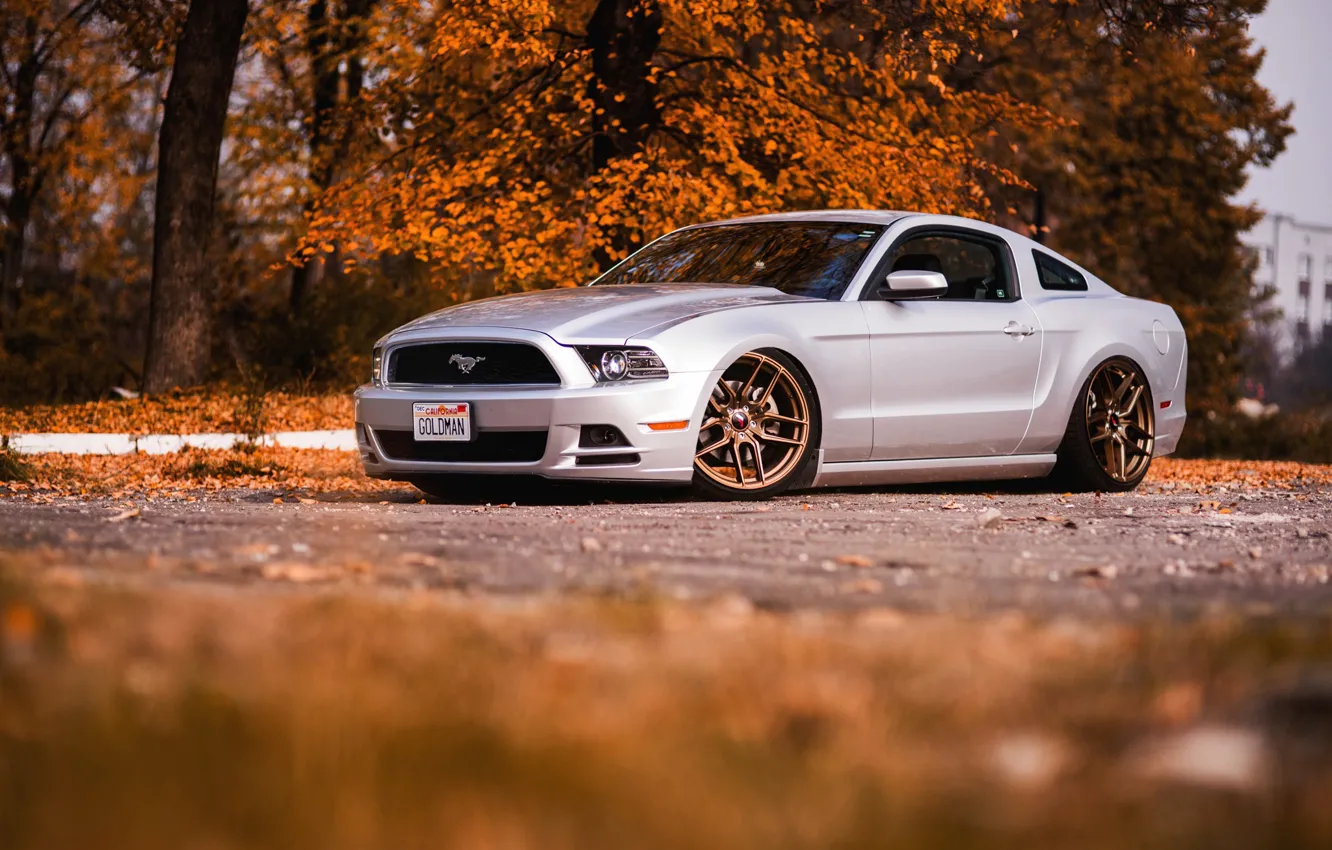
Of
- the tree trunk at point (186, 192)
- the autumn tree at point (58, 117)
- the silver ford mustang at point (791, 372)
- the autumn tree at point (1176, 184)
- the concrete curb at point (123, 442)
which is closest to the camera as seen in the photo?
the silver ford mustang at point (791, 372)

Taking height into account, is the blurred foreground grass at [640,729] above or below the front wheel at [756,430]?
below

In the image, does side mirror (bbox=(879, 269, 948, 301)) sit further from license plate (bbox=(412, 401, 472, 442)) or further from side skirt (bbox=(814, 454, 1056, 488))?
license plate (bbox=(412, 401, 472, 442))

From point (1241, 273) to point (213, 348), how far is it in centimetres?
2468

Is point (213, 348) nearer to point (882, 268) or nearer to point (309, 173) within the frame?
point (309, 173)

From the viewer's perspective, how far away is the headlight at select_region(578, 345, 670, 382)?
7.57 metres

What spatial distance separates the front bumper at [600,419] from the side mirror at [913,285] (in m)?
1.31

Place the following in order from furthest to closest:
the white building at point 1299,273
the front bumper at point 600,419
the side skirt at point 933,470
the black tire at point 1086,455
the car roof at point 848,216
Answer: the white building at point 1299,273
the black tire at point 1086,455
the car roof at point 848,216
the side skirt at point 933,470
the front bumper at point 600,419

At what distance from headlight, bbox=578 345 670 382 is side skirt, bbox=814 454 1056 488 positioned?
114 cm

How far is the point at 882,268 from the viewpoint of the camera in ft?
29.0

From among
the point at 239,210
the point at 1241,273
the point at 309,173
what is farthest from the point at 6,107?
the point at 1241,273

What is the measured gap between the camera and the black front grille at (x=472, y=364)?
7.71 m

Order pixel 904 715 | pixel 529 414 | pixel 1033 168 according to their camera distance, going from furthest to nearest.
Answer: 1. pixel 1033 168
2. pixel 529 414
3. pixel 904 715

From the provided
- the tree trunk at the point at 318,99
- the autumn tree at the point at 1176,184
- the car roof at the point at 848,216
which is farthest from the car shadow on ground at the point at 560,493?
the autumn tree at the point at 1176,184

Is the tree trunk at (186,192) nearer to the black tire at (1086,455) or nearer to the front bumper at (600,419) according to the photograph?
the front bumper at (600,419)
